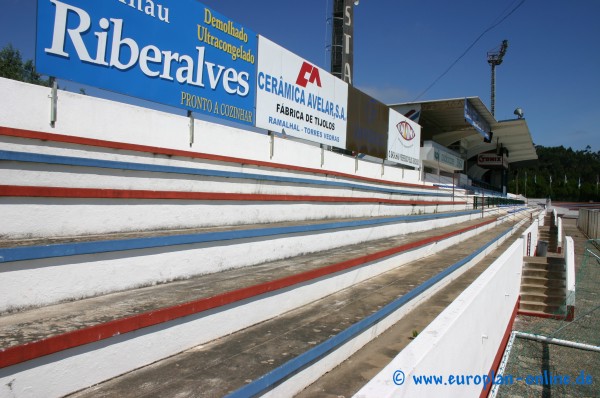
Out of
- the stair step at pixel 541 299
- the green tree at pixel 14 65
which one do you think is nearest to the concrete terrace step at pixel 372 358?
the stair step at pixel 541 299

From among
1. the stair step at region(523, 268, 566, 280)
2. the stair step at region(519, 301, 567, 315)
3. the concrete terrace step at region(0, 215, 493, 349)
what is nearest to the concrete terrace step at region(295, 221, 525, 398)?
the concrete terrace step at region(0, 215, 493, 349)

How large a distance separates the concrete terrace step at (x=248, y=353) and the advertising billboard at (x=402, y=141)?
964cm

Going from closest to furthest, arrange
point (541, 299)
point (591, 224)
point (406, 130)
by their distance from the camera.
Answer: point (541, 299) < point (406, 130) < point (591, 224)

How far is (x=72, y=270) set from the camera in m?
2.38

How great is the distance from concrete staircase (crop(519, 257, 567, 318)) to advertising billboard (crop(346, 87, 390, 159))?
6.35 meters

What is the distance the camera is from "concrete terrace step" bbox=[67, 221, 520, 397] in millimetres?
1909

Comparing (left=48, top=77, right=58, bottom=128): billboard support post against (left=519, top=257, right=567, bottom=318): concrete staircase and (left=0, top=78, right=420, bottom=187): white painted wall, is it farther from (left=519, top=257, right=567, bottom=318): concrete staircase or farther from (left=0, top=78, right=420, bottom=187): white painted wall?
(left=519, top=257, right=567, bottom=318): concrete staircase

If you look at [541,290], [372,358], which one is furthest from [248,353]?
[541,290]

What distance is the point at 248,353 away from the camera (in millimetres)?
2354

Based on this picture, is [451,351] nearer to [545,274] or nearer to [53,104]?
[53,104]

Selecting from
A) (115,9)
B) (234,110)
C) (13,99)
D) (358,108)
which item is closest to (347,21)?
(358,108)

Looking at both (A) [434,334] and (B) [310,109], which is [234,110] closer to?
(B) [310,109]

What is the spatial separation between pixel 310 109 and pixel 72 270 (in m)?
6.75

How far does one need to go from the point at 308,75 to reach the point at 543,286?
35.6 ft
